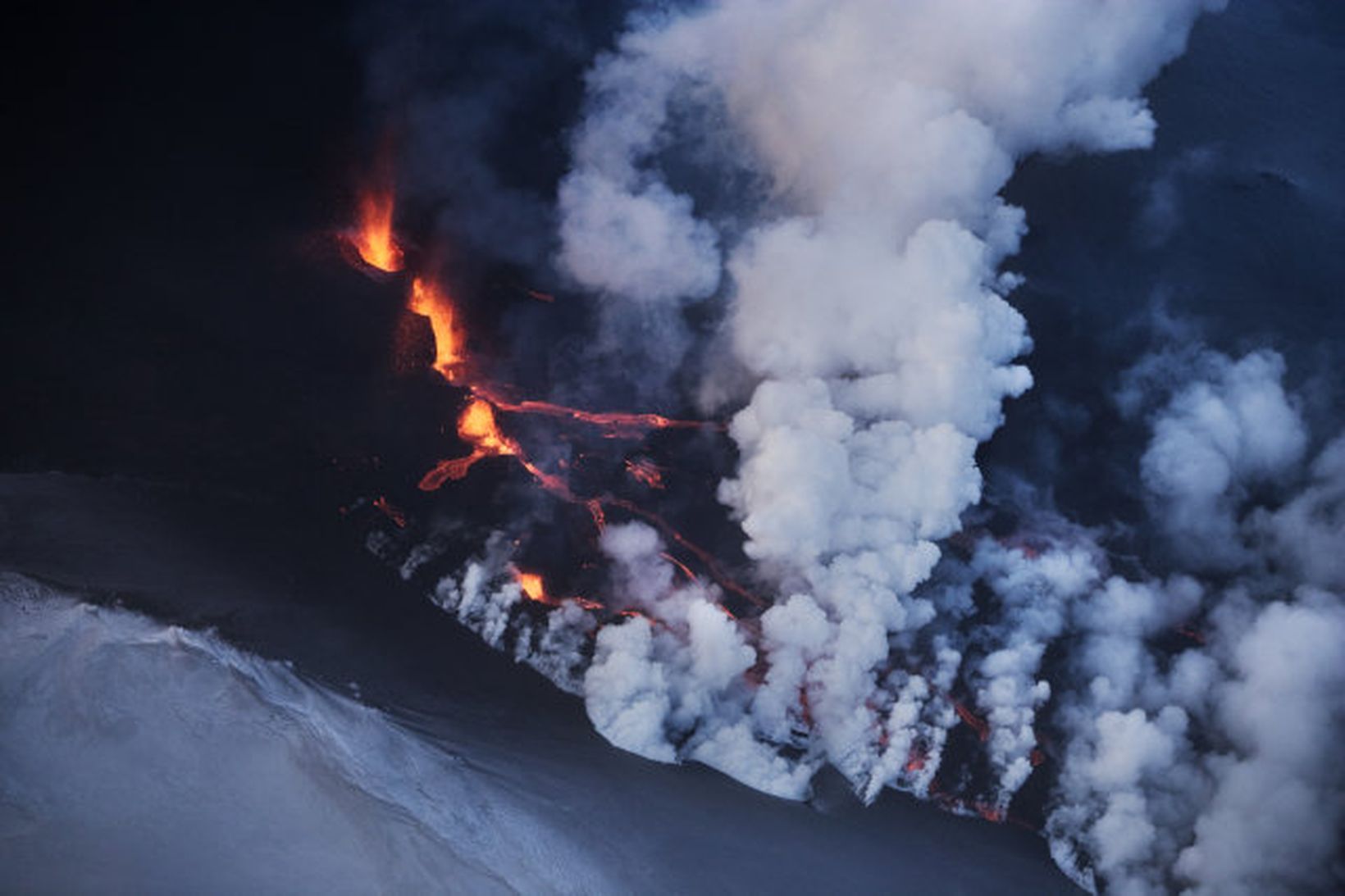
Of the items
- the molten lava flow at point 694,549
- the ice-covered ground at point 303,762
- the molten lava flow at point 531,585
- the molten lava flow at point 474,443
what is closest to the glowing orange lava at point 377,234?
the molten lava flow at point 474,443

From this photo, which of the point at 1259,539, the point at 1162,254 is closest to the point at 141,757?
the point at 1259,539

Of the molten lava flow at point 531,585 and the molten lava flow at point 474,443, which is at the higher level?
the molten lava flow at point 474,443

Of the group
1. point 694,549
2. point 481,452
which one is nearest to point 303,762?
point 481,452

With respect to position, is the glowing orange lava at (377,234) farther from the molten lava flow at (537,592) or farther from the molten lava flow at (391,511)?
the molten lava flow at (537,592)

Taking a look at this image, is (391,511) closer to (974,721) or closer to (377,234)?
(377,234)

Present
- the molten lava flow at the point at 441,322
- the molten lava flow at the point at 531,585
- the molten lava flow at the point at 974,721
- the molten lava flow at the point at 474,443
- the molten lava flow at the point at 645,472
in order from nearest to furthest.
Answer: the molten lava flow at the point at 531,585
the molten lava flow at the point at 974,721
the molten lava flow at the point at 474,443
the molten lava flow at the point at 645,472
the molten lava flow at the point at 441,322

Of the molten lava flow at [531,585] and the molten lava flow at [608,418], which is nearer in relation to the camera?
the molten lava flow at [531,585]

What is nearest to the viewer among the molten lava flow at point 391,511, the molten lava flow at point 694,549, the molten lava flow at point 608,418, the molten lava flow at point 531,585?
the molten lava flow at point 531,585
